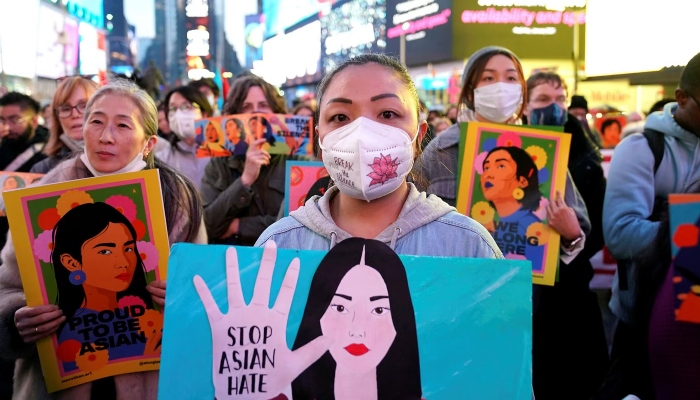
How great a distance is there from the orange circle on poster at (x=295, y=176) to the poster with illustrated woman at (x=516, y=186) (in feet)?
2.68

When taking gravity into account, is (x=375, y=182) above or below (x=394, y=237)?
above

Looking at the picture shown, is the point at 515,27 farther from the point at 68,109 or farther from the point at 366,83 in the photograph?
the point at 366,83

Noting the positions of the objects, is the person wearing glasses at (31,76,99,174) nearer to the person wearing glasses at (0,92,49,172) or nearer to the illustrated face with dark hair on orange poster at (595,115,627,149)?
the person wearing glasses at (0,92,49,172)

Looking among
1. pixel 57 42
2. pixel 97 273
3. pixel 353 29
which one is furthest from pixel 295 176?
pixel 353 29

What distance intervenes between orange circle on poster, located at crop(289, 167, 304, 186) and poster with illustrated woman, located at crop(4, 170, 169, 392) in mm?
1203

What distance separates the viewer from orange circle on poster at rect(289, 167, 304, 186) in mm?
3664

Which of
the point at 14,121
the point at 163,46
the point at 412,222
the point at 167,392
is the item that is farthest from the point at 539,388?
the point at 163,46

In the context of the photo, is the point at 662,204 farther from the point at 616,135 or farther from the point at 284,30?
the point at 284,30

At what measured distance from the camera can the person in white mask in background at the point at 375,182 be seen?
74.7 inches

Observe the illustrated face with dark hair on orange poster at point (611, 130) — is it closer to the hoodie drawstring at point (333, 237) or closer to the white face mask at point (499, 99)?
the white face mask at point (499, 99)

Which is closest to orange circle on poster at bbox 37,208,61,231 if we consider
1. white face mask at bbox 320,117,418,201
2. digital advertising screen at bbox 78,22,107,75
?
white face mask at bbox 320,117,418,201

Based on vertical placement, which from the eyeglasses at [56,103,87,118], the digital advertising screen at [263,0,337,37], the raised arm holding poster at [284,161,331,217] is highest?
the digital advertising screen at [263,0,337,37]

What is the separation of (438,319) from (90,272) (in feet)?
4.55

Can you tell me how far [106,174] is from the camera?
2.77 m
